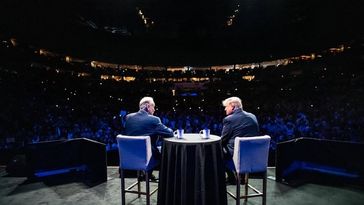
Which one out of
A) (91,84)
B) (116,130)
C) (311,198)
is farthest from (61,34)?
(311,198)

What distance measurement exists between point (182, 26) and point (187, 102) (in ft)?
39.0

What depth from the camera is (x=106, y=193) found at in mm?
3287

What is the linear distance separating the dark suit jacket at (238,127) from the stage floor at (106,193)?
798 mm

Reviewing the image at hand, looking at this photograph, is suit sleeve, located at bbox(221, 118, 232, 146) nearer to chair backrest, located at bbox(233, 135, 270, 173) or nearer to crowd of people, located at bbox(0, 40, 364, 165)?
chair backrest, located at bbox(233, 135, 270, 173)

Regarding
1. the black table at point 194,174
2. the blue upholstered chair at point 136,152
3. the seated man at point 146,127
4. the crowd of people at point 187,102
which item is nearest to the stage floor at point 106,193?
the blue upholstered chair at point 136,152

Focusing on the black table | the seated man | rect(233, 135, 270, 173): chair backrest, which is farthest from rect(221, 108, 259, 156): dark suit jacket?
the seated man

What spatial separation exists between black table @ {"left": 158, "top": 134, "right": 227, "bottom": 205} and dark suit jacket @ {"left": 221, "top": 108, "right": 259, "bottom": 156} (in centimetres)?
42

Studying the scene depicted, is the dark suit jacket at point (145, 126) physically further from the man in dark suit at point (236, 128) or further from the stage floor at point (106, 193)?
the stage floor at point (106, 193)

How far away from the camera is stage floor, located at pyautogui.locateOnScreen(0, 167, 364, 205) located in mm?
3012

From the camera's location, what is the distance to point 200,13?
10406 mm

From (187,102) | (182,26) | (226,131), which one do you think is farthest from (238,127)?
(187,102)

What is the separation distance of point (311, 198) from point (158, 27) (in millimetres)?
11423

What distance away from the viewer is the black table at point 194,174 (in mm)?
2322

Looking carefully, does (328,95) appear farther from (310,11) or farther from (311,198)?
(311,198)
